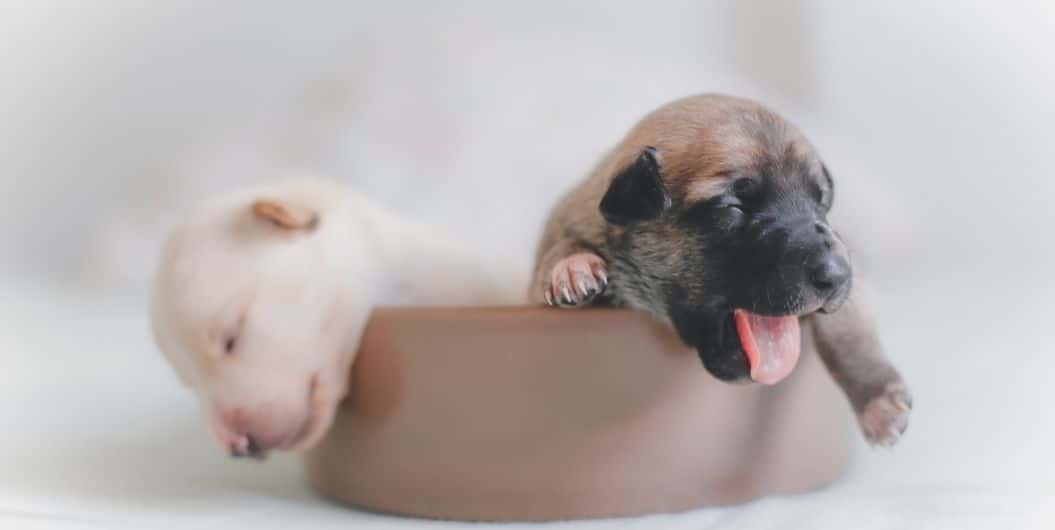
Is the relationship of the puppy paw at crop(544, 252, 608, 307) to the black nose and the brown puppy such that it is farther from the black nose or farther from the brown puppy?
the black nose

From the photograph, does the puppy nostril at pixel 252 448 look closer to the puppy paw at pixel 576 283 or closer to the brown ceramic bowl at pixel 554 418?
the brown ceramic bowl at pixel 554 418

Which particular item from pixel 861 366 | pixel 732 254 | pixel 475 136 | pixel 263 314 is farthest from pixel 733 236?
pixel 475 136

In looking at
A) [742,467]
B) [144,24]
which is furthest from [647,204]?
[144,24]

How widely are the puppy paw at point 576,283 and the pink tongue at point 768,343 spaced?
0.20m

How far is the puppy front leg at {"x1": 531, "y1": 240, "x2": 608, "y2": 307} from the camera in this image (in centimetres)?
163

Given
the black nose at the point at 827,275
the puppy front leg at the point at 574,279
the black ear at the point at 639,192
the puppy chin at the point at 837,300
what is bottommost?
the puppy front leg at the point at 574,279

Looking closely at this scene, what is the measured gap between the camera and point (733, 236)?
1.54 m

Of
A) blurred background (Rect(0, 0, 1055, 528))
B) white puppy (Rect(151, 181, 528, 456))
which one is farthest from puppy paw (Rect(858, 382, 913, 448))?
white puppy (Rect(151, 181, 528, 456))

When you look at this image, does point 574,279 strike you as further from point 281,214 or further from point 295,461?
point 295,461

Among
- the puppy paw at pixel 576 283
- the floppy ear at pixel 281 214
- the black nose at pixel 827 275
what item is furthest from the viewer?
the floppy ear at pixel 281 214

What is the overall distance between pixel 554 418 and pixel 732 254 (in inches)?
13.8

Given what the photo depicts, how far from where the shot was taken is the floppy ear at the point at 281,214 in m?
1.84

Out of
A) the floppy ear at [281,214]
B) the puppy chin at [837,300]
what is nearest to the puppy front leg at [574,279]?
the puppy chin at [837,300]

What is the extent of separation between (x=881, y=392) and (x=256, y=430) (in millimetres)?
922
